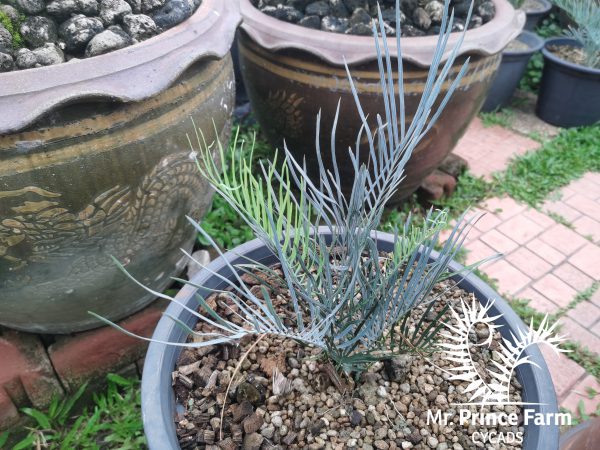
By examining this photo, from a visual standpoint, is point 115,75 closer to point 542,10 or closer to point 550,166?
point 550,166

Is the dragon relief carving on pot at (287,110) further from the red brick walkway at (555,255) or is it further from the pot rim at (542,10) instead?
the pot rim at (542,10)

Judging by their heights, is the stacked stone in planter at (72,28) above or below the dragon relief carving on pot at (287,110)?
above

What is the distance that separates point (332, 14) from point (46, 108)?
103 centimetres

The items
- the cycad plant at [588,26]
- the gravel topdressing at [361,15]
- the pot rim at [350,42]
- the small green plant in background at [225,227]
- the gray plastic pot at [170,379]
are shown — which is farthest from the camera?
the cycad plant at [588,26]

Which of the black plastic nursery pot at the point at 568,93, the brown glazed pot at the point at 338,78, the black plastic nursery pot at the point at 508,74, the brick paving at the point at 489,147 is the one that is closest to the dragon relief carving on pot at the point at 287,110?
the brown glazed pot at the point at 338,78

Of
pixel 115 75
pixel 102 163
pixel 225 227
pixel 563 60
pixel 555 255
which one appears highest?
pixel 115 75

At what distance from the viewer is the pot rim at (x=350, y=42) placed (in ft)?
4.45

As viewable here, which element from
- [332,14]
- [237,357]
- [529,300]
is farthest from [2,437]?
[529,300]

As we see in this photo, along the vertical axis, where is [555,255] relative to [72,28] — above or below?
below

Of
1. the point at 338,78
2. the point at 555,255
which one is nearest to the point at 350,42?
the point at 338,78

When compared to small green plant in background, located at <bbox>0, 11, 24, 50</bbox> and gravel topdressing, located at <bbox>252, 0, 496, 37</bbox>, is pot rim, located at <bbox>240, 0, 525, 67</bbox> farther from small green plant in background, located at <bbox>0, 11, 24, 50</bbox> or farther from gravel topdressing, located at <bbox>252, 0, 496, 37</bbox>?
small green plant in background, located at <bbox>0, 11, 24, 50</bbox>

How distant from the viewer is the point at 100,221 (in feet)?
3.20

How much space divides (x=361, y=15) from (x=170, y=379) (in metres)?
1.18

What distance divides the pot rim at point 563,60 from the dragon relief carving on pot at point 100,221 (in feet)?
7.58
